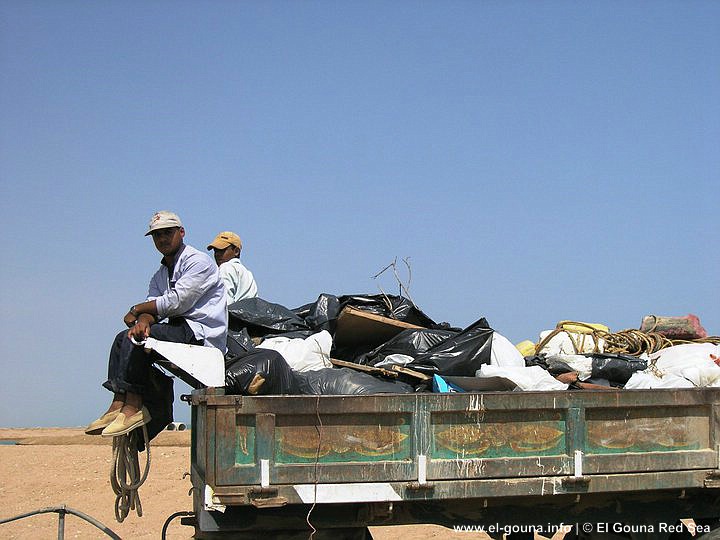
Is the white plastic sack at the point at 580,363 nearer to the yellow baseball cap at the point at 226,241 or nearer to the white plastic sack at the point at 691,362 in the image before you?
the white plastic sack at the point at 691,362

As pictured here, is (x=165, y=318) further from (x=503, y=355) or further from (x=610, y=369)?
(x=610, y=369)

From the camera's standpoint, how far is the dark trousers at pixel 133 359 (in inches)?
189

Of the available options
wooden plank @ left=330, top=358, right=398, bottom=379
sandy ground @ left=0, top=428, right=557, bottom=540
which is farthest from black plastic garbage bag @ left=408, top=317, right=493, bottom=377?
sandy ground @ left=0, top=428, right=557, bottom=540

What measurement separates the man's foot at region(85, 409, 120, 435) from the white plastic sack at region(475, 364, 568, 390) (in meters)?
2.17

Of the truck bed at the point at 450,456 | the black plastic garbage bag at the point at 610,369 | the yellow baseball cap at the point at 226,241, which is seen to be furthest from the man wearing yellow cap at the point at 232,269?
the black plastic garbage bag at the point at 610,369

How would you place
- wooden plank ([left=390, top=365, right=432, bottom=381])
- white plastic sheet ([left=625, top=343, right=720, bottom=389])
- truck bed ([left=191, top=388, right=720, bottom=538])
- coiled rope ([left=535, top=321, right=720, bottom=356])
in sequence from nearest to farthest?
1. truck bed ([left=191, top=388, right=720, bottom=538])
2. wooden plank ([left=390, top=365, right=432, bottom=381])
3. white plastic sheet ([left=625, top=343, right=720, bottom=389])
4. coiled rope ([left=535, top=321, right=720, bottom=356])

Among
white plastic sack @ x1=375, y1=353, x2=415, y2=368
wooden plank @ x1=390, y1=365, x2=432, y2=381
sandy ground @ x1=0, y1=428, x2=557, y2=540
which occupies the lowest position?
sandy ground @ x1=0, y1=428, x2=557, y2=540

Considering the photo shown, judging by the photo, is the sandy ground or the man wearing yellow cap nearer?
the man wearing yellow cap

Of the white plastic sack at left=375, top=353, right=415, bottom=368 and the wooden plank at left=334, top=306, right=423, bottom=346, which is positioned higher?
the wooden plank at left=334, top=306, right=423, bottom=346

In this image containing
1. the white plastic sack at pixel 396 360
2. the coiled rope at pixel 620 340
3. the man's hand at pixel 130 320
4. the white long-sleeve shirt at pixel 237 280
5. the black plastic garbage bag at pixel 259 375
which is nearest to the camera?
the black plastic garbage bag at pixel 259 375

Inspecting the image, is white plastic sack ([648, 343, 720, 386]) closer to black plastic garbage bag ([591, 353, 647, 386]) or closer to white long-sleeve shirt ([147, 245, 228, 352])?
black plastic garbage bag ([591, 353, 647, 386])

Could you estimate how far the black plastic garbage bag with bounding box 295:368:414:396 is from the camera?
4.98 meters

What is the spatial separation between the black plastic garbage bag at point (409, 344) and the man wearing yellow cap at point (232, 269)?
118 cm

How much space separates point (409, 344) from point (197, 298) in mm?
1559
